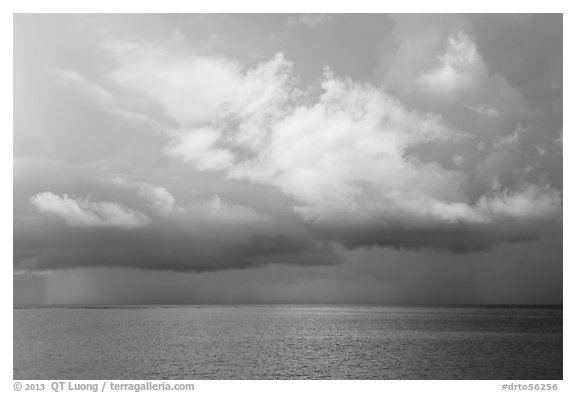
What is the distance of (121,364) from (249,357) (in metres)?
15.4

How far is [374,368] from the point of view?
57094 millimetres

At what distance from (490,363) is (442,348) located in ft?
55.2

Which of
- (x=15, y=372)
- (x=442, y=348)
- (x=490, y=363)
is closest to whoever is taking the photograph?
(x=15, y=372)
